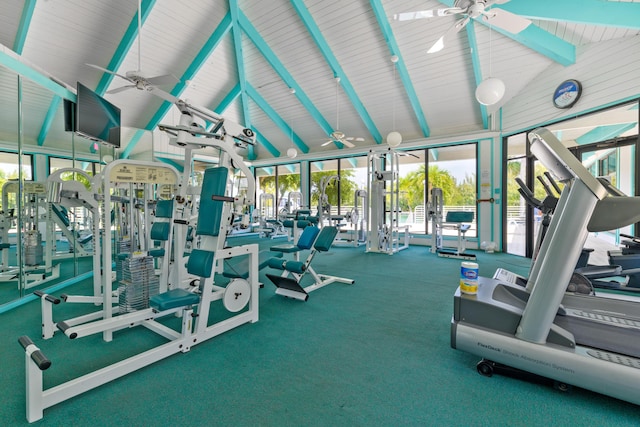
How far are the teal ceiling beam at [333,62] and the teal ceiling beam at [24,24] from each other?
397 cm

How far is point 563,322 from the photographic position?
2039mm

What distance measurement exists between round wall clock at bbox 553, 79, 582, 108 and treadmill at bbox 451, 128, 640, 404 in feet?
12.8

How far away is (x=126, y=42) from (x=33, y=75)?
6.68 feet

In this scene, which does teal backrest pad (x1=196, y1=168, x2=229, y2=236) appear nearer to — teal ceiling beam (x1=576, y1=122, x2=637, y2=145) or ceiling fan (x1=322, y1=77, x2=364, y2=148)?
ceiling fan (x1=322, y1=77, x2=364, y2=148)

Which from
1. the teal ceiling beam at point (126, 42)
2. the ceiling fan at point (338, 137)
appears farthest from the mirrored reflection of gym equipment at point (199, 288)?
the ceiling fan at point (338, 137)

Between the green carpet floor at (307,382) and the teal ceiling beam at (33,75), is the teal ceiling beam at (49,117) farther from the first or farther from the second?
the green carpet floor at (307,382)

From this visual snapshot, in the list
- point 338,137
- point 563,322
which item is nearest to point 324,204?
point 338,137

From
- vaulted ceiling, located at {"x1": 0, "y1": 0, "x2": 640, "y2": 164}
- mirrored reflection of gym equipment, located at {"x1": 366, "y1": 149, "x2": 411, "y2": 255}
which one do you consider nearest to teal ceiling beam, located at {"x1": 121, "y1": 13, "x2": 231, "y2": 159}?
vaulted ceiling, located at {"x1": 0, "y1": 0, "x2": 640, "y2": 164}

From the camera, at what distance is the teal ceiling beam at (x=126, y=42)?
4827mm

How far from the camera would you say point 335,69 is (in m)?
6.24

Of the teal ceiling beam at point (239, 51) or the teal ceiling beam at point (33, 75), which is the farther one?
the teal ceiling beam at point (239, 51)

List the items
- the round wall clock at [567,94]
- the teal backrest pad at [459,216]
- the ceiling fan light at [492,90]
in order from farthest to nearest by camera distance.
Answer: the teal backrest pad at [459,216] → the round wall clock at [567,94] → the ceiling fan light at [492,90]

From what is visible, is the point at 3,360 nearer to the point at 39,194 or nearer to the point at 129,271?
the point at 129,271

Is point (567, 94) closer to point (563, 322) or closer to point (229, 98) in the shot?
point (563, 322)
